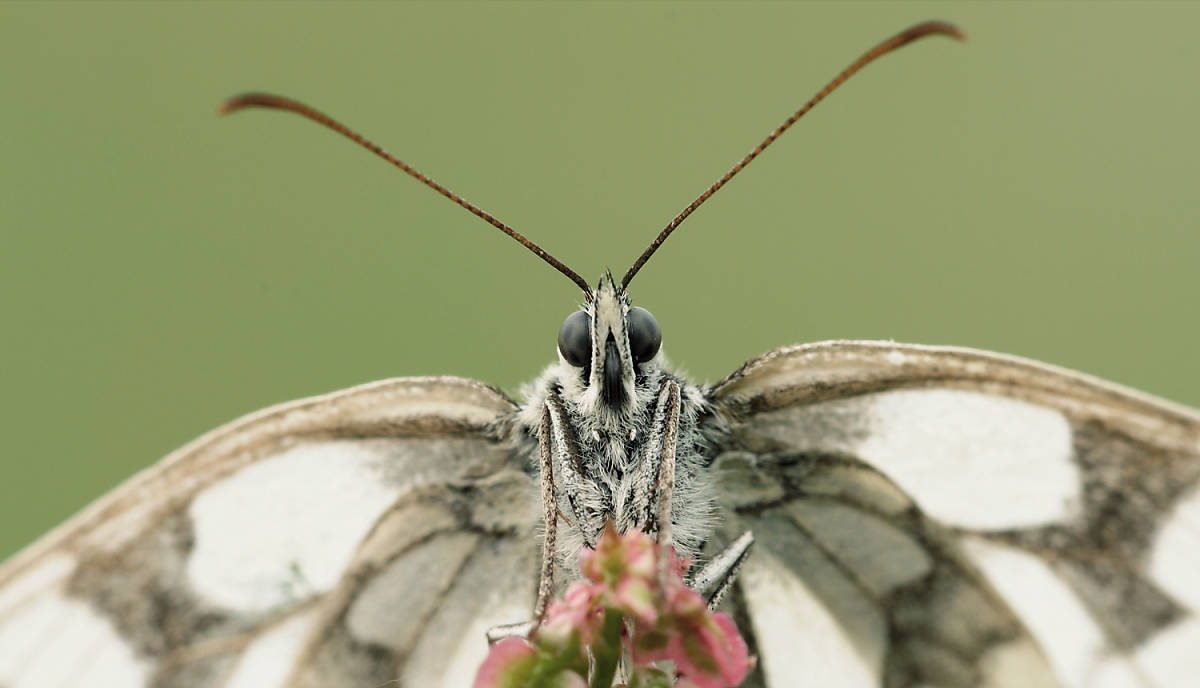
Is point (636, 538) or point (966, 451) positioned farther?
point (966, 451)

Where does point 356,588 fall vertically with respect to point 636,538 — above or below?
above

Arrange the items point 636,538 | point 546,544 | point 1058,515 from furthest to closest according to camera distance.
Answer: point 1058,515, point 546,544, point 636,538

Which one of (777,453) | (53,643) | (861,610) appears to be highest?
(777,453)

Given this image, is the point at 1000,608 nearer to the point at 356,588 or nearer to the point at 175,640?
the point at 356,588

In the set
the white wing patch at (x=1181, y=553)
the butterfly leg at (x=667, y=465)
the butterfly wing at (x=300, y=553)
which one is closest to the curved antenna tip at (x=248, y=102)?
the butterfly wing at (x=300, y=553)

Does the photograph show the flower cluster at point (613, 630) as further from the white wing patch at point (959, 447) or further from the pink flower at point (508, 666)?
the white wing patch at point (959, 447)

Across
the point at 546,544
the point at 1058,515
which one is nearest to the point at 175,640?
the point at 546,544

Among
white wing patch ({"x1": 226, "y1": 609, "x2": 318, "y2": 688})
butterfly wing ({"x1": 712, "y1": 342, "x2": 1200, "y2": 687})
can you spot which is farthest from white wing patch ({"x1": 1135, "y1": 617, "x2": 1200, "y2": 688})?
white wing patch ({"x1": 226, "y1": 609, "x2": 318, "y2": 688})
